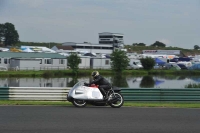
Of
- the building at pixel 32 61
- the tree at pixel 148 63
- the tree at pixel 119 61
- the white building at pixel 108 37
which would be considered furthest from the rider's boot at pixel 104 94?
the white building at pixel 108 37

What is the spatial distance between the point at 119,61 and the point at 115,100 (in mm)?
57086

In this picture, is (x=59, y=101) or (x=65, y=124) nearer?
(x=65, y=124)

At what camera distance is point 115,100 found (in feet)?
57.3

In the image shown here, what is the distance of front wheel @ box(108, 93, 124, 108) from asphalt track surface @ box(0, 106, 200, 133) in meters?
1.41

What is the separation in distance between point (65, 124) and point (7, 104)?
21.3 ft

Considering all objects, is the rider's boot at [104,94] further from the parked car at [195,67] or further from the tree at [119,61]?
the parked car at [195,67]

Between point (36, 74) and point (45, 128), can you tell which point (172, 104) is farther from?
point (36, 74)

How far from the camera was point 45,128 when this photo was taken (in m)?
11.3

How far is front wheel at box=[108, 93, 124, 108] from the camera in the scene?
685 inches

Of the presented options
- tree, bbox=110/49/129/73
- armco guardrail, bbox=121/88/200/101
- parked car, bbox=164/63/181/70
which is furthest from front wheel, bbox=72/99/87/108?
parked car, bbox=164/63/181/70

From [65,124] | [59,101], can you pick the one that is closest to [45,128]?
[65,124]

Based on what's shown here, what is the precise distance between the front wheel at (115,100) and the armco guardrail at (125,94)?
2.58 m

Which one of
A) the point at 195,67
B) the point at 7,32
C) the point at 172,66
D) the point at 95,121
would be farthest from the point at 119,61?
the point at 7,32

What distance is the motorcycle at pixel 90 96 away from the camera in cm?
1709
